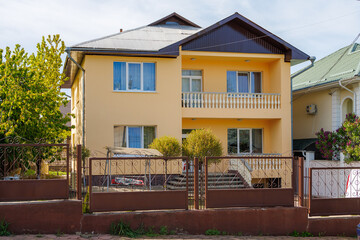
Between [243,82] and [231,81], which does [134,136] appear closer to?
[231,81]

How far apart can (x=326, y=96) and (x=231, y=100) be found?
4.76 metres

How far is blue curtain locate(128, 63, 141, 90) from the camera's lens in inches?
694

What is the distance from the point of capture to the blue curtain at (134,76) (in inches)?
694

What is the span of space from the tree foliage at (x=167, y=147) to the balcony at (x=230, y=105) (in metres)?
2.44

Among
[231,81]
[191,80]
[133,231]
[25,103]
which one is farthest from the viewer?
[231,81]

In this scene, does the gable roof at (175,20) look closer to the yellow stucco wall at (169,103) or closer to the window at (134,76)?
the yellow stucco wall at (169,103)

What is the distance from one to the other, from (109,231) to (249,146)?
12.3 metres

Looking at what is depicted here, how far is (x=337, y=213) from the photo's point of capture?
415 inches

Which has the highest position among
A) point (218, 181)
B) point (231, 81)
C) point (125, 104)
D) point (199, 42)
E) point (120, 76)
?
point (199, 42)

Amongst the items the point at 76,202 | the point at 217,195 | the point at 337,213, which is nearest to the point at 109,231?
the point at 76,202

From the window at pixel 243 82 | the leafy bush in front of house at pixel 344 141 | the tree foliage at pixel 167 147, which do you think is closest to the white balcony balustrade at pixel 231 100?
the window at pixel 243 82

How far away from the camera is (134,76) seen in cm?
1764

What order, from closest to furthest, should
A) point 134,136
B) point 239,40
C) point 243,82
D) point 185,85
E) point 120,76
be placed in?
point 120,76 < point 134,136 < point 239,40 < point 185,85 < point 243,82

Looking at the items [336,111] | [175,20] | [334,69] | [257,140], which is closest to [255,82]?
[257,140]
